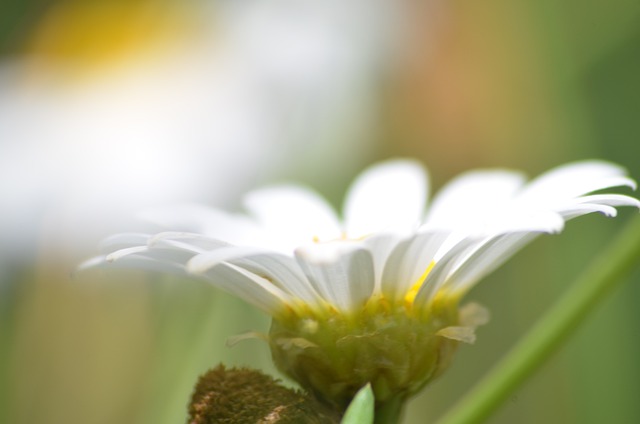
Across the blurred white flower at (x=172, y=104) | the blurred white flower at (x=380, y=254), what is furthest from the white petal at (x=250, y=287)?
the blurred white flower at (x=172, y=104)

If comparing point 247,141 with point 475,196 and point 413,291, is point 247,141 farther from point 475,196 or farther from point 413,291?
point 413,291

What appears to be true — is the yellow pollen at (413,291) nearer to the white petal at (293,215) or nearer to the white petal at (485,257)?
the white petal at (485,257)

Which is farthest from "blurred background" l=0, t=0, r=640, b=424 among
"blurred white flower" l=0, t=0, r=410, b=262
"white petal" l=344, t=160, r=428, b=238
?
"white petal" l=344, t=160, r=428, b=238

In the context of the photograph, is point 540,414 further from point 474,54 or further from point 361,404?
point 361,404

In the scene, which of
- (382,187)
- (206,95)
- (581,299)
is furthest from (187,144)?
(581,299)

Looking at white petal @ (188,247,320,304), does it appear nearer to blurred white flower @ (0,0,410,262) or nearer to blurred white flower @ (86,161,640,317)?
blurred white flower @ (86,161,640,317)

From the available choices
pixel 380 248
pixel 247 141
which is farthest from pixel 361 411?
pixel 247 141
